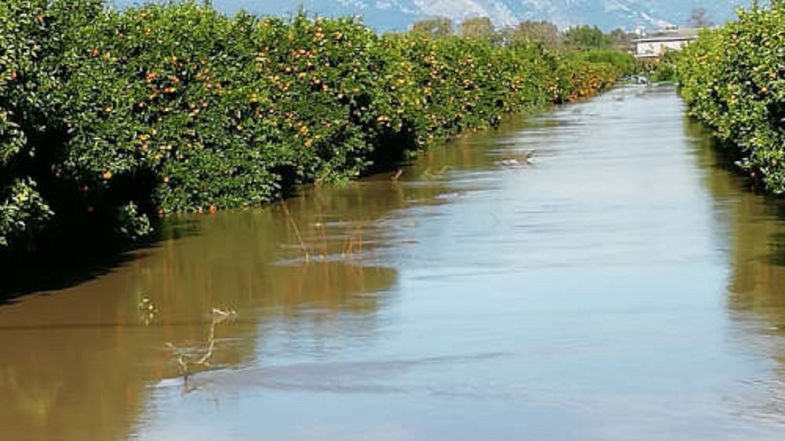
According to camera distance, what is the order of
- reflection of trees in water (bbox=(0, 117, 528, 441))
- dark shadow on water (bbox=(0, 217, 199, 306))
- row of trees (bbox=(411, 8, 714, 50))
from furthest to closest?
row of trees (bbox=(411, 8, 714, 50))
dark shadow on water (bbox=(0, 217, 199, 306))
reflection of trees in water (bbox=(0, 117, 528, 441))

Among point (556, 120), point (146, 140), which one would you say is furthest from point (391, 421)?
point (556, 120)

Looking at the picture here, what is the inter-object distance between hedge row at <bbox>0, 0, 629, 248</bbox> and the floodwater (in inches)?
33.5

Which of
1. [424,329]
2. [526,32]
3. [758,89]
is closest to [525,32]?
[526,32]

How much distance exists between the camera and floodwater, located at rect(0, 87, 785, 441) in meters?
8.36

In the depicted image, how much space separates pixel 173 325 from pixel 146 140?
630cm

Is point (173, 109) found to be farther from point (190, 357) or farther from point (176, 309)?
point (190, 357)

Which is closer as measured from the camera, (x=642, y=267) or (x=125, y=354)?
(x=125, y=354)

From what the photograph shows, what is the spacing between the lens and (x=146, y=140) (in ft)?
56.8

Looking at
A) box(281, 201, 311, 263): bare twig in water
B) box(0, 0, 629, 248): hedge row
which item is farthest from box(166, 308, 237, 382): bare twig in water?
box(281, 201, 311, 263): bare twig in water

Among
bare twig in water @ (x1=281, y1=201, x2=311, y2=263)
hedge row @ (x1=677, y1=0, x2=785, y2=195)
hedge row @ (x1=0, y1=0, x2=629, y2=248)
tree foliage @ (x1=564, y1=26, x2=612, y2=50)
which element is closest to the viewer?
hedge row @ (x1=0, y1=0, x2=629, y2=248)

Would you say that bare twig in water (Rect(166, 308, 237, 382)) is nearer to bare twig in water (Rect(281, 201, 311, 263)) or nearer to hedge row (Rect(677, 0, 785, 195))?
bare twig in water (Rect(281, 201, 311, 263))

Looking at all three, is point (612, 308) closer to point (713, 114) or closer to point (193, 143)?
point (193, 143)

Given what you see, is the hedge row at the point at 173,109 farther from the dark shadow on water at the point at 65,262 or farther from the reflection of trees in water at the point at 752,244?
the reflection of trees in water at the point at 752,244

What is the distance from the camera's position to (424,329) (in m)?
10.9
